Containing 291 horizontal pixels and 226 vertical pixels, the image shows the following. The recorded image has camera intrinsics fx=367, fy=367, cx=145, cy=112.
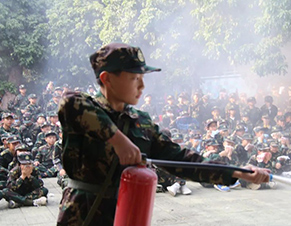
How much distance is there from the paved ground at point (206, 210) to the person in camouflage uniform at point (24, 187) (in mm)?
123

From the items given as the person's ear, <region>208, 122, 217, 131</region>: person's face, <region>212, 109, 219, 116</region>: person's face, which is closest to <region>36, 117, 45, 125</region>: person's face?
<region>208, 122, 217, 131</region>: person's face

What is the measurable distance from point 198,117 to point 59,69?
6.54 metres

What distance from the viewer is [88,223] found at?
5.37 feet

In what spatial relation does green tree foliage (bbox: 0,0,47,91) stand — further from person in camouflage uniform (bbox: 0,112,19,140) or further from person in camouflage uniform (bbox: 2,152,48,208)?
person in camouflage uniform (bbox: 2,152,48,208)

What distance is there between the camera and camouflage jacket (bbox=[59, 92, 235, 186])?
1.51 m

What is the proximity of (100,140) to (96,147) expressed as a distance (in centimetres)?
4

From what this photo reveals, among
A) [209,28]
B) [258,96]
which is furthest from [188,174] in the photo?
[258,96]

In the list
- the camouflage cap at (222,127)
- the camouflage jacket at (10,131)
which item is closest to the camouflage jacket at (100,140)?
the camouflage jacket at (10,131)

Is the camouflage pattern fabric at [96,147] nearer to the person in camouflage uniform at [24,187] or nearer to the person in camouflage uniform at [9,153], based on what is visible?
the person in camouflage uniform at [24,187]

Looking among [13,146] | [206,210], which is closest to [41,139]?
[13,146]

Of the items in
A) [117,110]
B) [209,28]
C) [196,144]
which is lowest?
[196,144]

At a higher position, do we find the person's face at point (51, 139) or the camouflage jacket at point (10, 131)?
the camouflage jacket at point (10, 131)

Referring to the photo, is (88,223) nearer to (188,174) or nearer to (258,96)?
(188,174)

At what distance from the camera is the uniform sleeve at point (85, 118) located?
1486 mm
